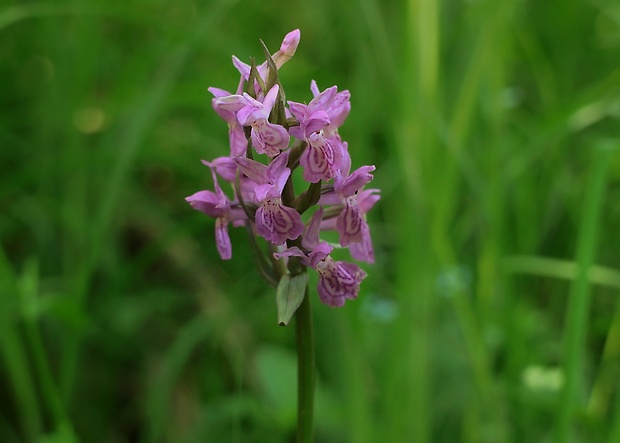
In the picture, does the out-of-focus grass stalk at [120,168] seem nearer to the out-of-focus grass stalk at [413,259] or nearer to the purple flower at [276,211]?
the out-of-focus grass stalk at [413,259]

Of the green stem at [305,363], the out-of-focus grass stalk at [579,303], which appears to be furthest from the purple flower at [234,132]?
the out-of-focus grass stalk at [579,303]

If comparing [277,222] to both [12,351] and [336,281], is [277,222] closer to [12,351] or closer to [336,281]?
[336,281]

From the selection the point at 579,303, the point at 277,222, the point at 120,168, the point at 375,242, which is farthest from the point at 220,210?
the point at 375,242

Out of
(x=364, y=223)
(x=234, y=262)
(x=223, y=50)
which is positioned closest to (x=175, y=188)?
(x=234, y=262)

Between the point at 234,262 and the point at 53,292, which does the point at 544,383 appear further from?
the point at 53,292

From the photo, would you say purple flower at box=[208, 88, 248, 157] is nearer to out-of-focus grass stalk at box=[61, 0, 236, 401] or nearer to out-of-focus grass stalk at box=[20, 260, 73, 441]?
out-of-focus grass stalk at box=[20, 260, 73, 441]

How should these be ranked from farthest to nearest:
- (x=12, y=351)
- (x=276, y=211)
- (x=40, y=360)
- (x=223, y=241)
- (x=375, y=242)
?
1. (x=375, y=242)
2. (x=12, y=351)
3. (x=40, y=360)
4. (x=223, y=241)
5. (x=276, y=211)
